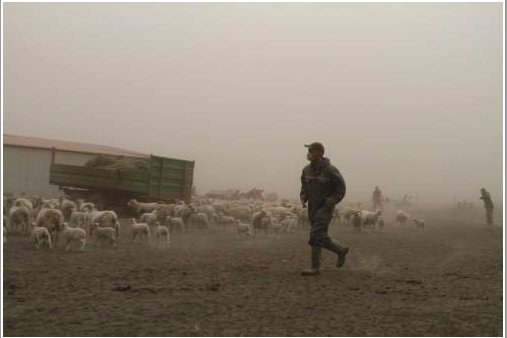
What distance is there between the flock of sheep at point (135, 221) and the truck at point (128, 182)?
65 centimetres

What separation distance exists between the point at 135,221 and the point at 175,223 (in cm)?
160

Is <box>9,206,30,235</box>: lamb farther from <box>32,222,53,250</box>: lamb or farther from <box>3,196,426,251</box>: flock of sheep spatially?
<box>32,222,53,250</box>: lamb

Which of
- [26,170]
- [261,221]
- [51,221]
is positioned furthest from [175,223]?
[26,170]

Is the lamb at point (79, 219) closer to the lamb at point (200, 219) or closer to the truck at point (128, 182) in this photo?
the lamb at point (200, 219)

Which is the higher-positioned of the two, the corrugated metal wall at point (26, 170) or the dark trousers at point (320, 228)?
the corrugated metal wall at point (26, 170)

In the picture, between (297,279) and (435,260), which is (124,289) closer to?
(297,279)

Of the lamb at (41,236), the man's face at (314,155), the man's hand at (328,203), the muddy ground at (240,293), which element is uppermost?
the man's face at (314,155)

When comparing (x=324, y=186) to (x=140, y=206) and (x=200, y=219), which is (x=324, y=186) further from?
(x=140, y=206)

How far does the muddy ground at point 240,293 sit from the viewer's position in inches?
203

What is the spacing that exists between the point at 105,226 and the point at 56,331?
7511 mm

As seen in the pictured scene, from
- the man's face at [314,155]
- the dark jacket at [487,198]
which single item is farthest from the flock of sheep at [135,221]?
the man's face at [314,155]

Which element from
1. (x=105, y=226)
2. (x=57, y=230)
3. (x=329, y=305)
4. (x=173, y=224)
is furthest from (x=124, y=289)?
(x=173, y=224)

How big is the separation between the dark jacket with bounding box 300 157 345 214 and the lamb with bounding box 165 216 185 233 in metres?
7.27

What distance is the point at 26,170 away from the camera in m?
26.5
